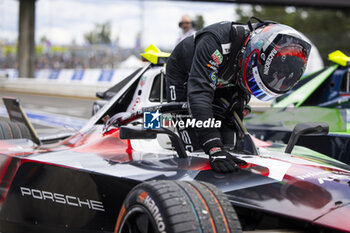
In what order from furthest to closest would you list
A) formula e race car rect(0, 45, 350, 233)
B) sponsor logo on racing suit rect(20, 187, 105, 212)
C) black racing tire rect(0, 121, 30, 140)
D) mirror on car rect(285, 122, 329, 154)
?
black racing tire rect(0, 121, 30, 140), mirror on car rect(285, 122, 329, 154), sponsor logo on racing suit rect(20, 187, 105, 212), formula e race car rect(0, 45, 350, 233)

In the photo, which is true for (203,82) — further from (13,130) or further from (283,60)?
(13,130)

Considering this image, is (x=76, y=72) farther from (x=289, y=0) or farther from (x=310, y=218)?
(x=310, y=218)

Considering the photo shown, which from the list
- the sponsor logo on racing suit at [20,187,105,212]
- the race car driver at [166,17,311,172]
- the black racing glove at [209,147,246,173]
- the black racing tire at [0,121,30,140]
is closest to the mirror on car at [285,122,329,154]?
the race car driver at [166,17,311,172]

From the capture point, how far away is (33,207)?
10.9 ft

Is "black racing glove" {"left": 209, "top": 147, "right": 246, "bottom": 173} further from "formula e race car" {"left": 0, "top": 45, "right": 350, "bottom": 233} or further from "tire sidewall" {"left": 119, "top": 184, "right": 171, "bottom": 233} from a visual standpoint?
"tire sidewall" {"left": 119, "top": 184, "right": 171, "bottom": 233}

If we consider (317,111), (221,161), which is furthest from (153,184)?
(317,111)

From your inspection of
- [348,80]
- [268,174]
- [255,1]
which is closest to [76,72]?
[255,1]

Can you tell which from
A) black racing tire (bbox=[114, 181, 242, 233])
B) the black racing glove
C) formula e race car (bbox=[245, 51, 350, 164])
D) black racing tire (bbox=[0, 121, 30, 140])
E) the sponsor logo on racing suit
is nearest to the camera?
black racing tire (bbox=[114, 181, 242, 233])

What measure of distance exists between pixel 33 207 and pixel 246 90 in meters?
1.67

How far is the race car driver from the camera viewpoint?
2.95m

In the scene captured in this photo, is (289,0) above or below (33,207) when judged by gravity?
above

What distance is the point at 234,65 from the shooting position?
3260 mm

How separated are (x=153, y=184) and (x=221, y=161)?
1.84ft

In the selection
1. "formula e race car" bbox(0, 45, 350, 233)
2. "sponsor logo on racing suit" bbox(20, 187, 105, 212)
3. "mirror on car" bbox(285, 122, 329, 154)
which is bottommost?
"sponsor logo on racing suit" bbox(20, 187, 105, 212)
